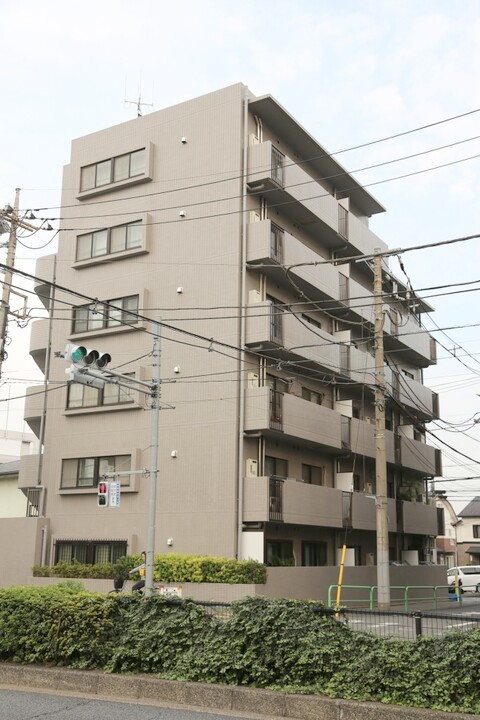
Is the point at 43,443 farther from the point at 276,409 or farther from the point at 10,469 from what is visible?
the point at 276,409

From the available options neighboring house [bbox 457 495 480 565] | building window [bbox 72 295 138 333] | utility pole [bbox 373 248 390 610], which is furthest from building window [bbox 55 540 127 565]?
neighboring house [bbox 457 495 480 565]

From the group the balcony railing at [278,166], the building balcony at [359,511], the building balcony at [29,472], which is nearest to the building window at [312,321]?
the balcony railing at [278,166]

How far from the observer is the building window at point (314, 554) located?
28984 mm

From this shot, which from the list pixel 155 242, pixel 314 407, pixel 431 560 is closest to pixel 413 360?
pixel 431 560

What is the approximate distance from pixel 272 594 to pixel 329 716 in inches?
624

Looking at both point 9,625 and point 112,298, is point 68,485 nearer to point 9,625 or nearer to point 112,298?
point 112,298

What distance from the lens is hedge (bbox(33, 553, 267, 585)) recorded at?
23188 millimetres

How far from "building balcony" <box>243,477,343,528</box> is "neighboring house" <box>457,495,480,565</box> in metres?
49.1

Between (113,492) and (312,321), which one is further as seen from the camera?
(312,321)

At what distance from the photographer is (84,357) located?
52.7 feet

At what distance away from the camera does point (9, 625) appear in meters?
10.9

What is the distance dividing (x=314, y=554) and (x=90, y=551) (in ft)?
28.5

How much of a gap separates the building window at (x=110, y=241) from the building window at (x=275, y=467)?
9692 millimetres

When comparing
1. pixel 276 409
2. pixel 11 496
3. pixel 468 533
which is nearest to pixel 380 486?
pixel 276 409
